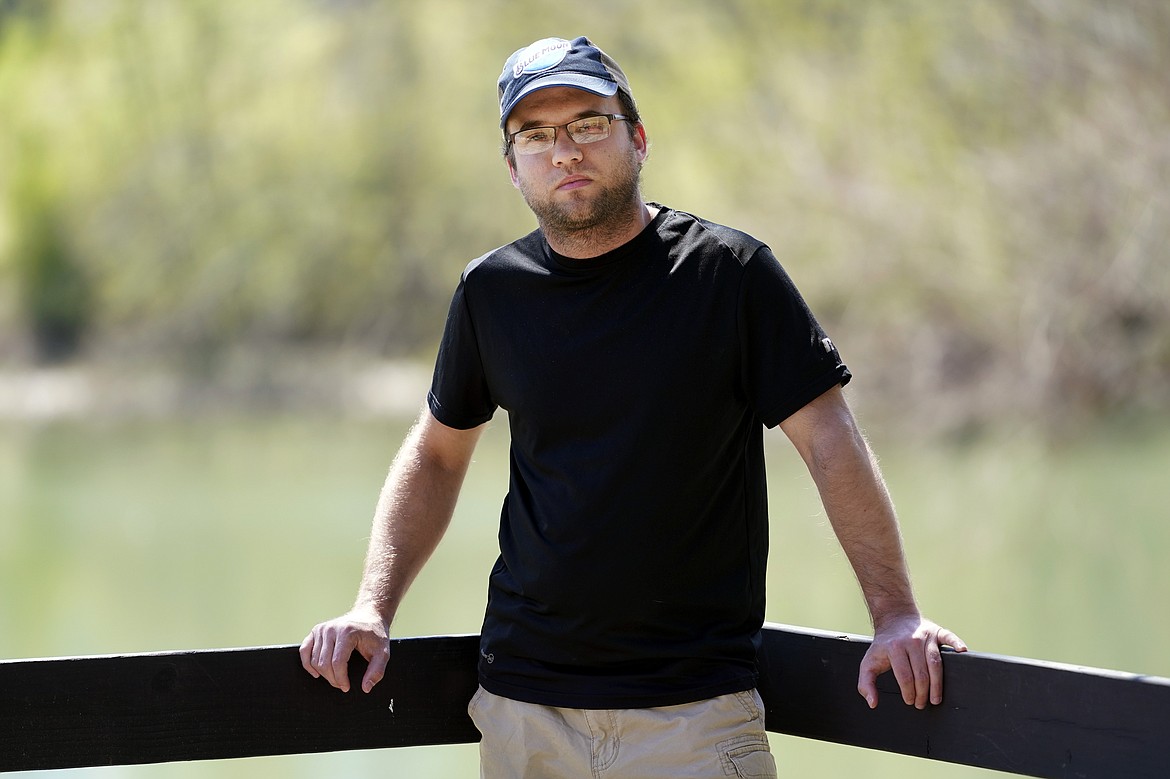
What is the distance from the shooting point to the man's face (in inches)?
75.0

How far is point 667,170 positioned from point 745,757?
39.3 feet

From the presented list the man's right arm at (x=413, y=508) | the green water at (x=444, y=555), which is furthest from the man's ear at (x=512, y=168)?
the green water at (x=444, y=555)

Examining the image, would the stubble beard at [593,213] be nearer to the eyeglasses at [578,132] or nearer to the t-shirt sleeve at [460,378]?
the eyeglasses at [578,132]

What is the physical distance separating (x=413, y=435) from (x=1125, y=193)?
8988 mm

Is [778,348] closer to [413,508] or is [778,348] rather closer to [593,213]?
[593,213]

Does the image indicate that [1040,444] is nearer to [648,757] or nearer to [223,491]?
[223,491]

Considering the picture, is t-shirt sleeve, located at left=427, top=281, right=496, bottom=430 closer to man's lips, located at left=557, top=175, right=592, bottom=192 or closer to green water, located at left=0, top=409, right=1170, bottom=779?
man's lips, located at left=557, top=175, right=592, bottom=192

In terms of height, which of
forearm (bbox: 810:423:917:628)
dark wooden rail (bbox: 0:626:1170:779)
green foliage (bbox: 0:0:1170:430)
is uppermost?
green foliage (bbox: 0:0:1170:430)

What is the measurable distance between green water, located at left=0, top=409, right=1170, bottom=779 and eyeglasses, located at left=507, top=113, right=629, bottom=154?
4700mm

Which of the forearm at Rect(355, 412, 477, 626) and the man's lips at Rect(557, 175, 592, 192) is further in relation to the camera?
the forearm at Rect(355, 412, 477, 626)

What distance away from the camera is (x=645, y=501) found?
180cm

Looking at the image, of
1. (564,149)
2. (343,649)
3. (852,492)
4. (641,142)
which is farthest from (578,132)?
(343,649)

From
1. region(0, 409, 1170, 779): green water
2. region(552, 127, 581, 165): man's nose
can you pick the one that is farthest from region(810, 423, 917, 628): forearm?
region(0, 409, 1170, 779): green water

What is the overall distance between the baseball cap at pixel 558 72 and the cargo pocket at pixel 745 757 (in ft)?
2.73
